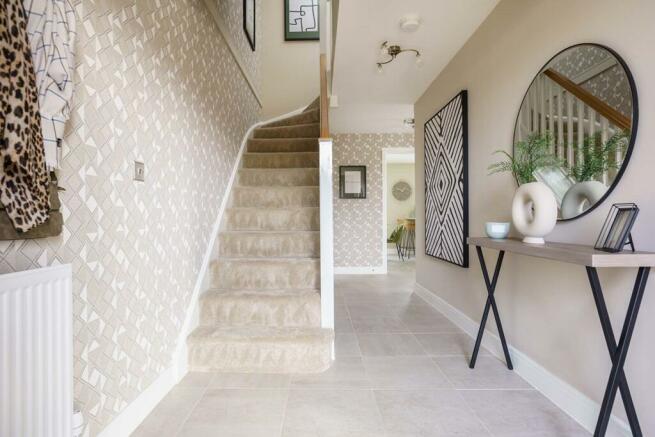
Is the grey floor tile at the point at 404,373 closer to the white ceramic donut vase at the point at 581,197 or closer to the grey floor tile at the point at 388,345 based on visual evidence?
the grey floor tile at the point at 388,345

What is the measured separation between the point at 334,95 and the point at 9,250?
3237mm

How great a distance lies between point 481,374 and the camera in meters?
1.92

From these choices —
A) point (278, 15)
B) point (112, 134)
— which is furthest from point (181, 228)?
point (278, 15)

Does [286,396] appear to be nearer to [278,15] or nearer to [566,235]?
[566,235]

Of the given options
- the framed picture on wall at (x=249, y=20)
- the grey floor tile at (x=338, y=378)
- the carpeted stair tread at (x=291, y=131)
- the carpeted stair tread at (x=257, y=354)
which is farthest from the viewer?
the carpeted stair tread at (x=291, y=131)

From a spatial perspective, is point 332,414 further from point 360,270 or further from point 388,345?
point 360,270

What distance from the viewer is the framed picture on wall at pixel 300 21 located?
510 cm

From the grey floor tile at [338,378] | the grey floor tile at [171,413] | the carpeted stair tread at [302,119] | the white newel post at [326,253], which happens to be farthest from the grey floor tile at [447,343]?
the carpeted stair tread at [302,119]

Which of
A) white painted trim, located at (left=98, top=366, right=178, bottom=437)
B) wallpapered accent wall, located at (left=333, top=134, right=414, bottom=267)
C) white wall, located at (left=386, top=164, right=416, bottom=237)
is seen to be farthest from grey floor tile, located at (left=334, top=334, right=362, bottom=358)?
white wall, located at (left=386, top=164, right=416, bottom=237)

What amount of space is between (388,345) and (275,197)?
5.21 feet

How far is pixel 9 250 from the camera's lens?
92 centimetres

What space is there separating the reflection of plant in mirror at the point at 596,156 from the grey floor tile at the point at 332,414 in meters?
1.45

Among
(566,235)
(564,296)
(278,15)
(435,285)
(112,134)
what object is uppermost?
(278,15)

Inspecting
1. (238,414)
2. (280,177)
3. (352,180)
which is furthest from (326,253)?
(352,180)
